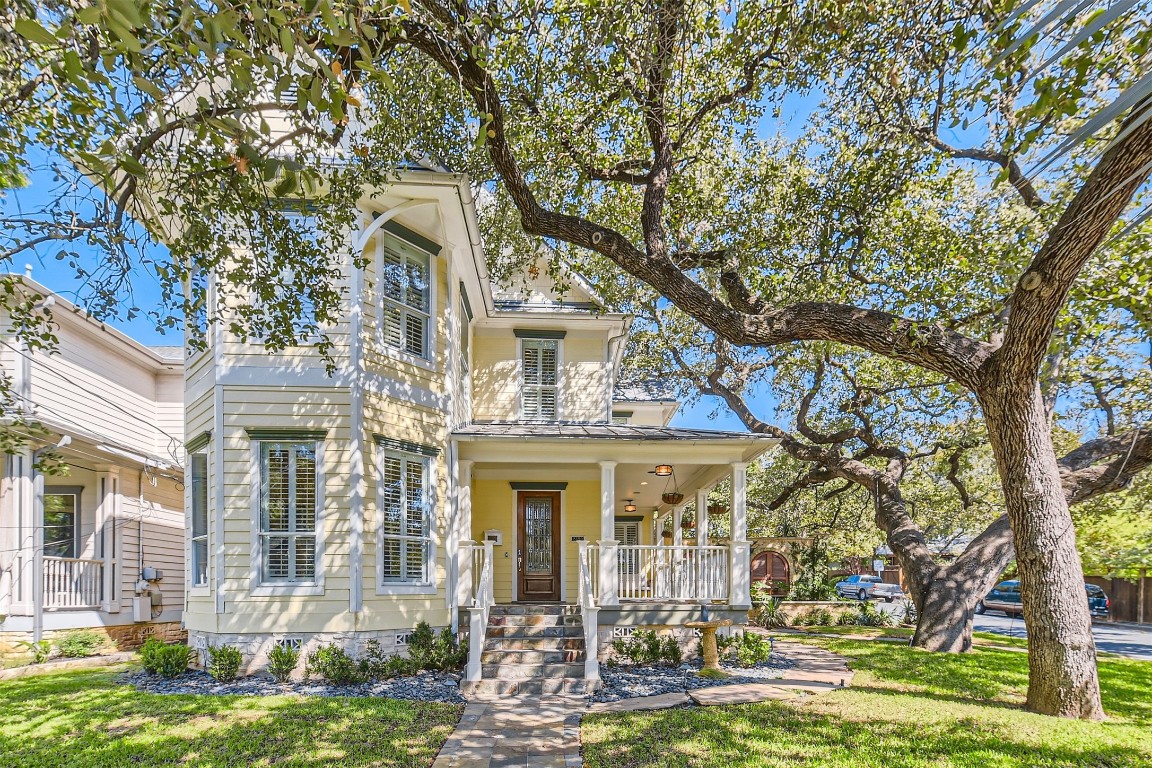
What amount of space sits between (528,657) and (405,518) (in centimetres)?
275

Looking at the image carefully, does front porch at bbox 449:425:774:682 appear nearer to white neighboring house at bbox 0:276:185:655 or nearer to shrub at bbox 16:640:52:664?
white neighboring house at bbox 0:276:185:655

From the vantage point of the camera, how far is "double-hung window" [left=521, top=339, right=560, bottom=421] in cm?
1368

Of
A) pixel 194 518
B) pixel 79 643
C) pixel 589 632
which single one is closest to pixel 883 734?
pixel 589 632

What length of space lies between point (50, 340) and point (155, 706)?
13.6 feet

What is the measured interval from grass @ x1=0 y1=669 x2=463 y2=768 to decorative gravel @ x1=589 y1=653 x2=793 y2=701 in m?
2.24

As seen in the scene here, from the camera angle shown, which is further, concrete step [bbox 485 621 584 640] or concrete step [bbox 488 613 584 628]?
concrete step [bbox 488 613 584 628]

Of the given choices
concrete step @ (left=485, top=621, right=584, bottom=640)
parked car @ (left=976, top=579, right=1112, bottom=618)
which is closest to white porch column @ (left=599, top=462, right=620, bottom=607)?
concrete step @ (left=485, top=621, right=584, bottom=640)

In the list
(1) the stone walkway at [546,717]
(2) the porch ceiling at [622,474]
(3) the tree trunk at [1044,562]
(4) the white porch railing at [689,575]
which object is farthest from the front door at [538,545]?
(3) the tree trunk at [1044,562]

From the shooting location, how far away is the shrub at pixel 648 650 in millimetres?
10203

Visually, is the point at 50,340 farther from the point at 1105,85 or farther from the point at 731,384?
the point at 731,384

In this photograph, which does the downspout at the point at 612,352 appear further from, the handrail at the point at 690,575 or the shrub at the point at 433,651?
the shrub at the point at 433,651

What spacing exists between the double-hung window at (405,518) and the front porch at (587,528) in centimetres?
57

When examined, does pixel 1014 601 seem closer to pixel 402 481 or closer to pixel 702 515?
pixel 702 515

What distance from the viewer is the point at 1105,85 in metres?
7.67
